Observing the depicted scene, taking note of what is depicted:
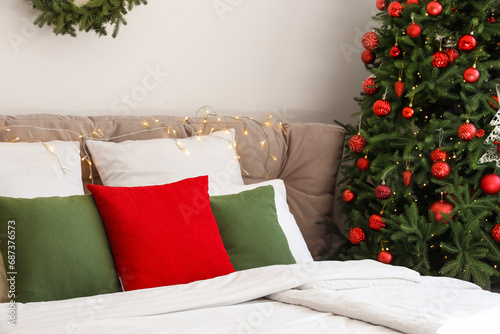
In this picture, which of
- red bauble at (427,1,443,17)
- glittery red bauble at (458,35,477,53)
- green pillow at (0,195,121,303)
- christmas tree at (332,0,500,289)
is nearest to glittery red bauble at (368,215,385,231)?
christmas tree at (332,0,500,289)

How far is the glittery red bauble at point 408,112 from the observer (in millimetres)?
2455

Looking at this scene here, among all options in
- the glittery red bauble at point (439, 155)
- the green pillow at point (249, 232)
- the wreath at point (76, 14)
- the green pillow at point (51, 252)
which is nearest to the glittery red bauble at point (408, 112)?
the glittery red bauble at point (439, 155)

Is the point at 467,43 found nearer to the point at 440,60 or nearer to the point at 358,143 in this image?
the point at 440,60

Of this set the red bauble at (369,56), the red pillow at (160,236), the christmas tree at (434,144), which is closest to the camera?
the red pillow at (160,236)

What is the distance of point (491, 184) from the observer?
7.50ft

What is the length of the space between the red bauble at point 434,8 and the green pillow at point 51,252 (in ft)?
5.43

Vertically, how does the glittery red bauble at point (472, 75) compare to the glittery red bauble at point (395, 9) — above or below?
below

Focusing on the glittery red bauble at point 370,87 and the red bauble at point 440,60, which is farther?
the glittery red bauble at point 370,87

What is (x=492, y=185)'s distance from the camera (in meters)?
2.29

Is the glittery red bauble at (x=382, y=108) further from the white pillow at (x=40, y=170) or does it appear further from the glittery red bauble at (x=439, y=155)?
the white pillow at (x=40, y=170)

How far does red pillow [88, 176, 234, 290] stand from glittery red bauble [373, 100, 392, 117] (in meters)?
0.98

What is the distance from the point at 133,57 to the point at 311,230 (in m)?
1.20

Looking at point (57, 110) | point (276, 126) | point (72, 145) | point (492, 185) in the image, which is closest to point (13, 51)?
point (57, 110)

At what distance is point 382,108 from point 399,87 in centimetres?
12
